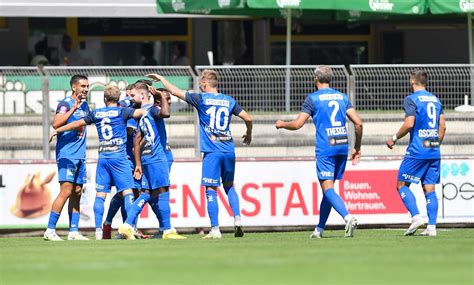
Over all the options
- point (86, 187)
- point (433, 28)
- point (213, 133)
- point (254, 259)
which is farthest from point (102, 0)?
point (254, 259)

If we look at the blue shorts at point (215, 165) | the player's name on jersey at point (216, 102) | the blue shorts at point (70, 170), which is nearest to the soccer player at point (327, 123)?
the player's name on jersey at point (216, 102)

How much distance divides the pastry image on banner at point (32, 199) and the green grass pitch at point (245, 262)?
19.1 ft

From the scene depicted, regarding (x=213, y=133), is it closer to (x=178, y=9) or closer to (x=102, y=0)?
(x=178, y=9)

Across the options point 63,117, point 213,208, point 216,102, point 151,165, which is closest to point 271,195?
point 213,208

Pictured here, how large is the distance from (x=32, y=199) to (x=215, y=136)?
5.65 meters

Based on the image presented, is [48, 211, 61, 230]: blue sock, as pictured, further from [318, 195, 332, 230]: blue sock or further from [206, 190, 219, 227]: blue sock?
[318, 195, 332, 230]: blue sock

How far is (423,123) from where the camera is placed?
1697cm

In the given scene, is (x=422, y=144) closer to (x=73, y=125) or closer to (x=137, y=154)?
(x=137, y=154)

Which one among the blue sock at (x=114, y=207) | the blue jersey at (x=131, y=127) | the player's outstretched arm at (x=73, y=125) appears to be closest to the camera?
the player's outstretched arm at (x=73, y=125)

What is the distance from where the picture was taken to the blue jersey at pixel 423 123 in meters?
16.9

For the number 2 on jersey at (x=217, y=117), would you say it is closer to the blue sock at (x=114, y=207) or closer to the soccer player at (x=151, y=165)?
the soccer player at (x=151, y=165)

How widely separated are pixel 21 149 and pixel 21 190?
5.49 feet

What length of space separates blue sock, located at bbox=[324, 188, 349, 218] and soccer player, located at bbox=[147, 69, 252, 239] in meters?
1.33

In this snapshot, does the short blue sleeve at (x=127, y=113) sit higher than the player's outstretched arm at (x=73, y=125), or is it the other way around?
the short blue sleeve at (x=127, y=113)
